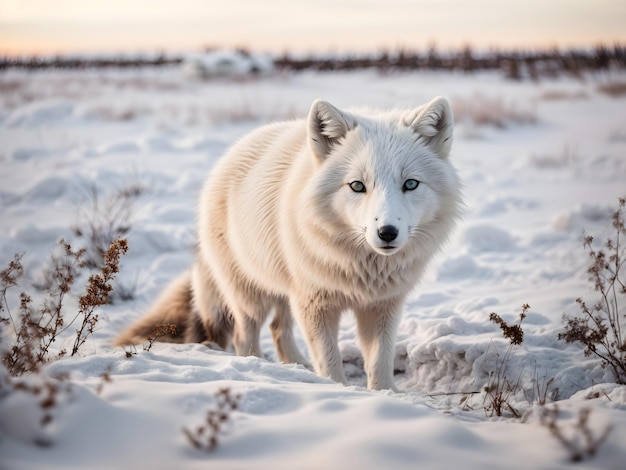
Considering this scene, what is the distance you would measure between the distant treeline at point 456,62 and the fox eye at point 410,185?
41.0 ft

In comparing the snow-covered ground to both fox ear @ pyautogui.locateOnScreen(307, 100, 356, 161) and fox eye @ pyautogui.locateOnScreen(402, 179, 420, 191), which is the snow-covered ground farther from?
fox ear @ pyautogui.locateOnScreen(307, 100, 356, 161)

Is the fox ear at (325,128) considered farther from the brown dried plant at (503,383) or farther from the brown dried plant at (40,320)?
the brown dried plant at (503,383)

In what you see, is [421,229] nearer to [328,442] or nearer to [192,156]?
[328,442]

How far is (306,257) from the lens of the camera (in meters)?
3.36

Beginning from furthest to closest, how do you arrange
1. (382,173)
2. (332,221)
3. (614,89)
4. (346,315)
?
(614,89) < (346,315) < (332,221) < (382,173)

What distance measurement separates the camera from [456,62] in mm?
24172

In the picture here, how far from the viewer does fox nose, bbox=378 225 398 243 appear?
2.70 meters

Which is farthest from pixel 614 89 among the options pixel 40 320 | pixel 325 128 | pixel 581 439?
pixel 40 320

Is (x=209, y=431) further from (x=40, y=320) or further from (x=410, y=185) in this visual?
(x=40, y=320)

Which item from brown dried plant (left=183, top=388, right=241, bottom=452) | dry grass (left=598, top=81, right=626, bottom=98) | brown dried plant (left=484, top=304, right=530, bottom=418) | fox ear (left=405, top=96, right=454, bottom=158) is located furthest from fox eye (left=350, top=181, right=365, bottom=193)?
dry grass (left=598, top=81, right=626, bottom=98)

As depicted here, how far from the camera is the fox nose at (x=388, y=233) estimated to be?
8.85 ft

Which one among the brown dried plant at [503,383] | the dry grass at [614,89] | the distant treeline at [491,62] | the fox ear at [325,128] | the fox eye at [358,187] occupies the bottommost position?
the brown dried plant at [503,383]

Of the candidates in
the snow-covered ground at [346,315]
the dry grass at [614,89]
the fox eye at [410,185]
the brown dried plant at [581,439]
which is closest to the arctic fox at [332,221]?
the fox eye at [410,185]

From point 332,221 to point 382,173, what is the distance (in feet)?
1.36
